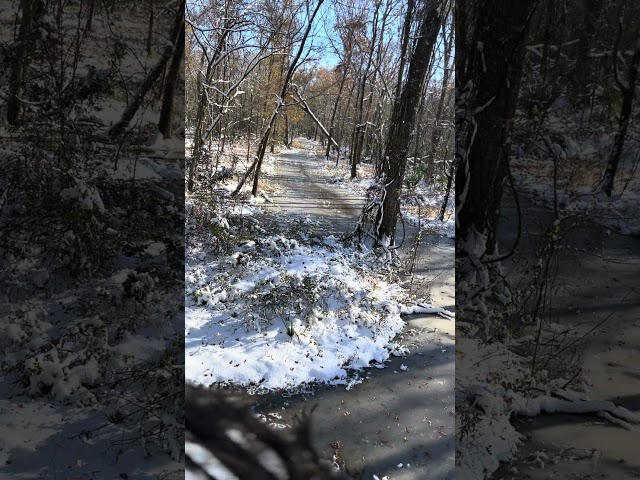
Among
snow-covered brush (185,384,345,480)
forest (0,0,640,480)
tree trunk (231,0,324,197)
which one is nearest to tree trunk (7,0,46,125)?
forest (0,0,640,480)

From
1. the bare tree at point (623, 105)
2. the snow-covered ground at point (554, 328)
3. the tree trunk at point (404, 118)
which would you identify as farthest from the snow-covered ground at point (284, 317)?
the bare tree at point (623, 105)

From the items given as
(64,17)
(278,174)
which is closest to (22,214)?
(64,17)

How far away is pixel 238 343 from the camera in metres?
3.14

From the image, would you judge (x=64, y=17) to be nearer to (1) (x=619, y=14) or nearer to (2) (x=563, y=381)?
(1) (x=619, y=14)

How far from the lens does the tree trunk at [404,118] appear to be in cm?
445

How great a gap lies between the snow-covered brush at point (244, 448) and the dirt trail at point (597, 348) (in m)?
1.60

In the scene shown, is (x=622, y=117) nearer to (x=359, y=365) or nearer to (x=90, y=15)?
(x=90, y=15)

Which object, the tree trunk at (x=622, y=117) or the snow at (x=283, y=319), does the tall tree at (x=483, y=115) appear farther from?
the snow at (x=283, y=319)

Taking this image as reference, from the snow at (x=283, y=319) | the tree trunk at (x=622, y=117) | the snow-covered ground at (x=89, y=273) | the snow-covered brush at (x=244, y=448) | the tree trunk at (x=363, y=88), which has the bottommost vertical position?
the snow-covered brush at (x=244, y=448)

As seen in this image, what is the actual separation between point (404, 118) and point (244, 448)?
13.0 feet

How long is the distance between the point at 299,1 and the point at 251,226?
8.50 feet

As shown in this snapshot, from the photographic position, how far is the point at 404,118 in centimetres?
486

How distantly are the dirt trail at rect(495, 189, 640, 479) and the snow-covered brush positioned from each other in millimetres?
1600

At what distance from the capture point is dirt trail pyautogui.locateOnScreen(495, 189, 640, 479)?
91 cm
